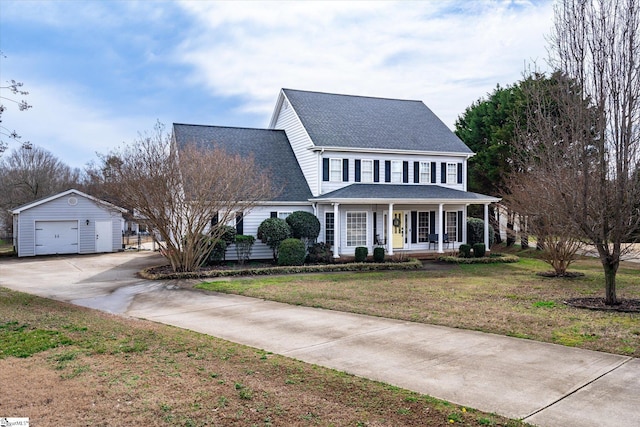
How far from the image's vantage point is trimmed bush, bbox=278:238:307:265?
2066 centimetres

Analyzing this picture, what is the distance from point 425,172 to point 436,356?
797 inches

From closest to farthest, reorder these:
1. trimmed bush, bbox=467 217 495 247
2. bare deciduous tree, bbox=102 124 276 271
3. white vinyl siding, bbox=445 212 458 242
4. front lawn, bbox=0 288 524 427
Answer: front lawn, bbox=0 288 524 427, bare deciduous tree, bbox=102 124 276 271, white vinyl siding, bbox=445 212 458 242, trimmed bush, bbox=467 217 495 247

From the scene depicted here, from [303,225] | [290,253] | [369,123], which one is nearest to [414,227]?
[369,123]

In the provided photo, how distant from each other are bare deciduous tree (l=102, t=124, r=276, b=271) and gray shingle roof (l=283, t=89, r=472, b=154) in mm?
6805

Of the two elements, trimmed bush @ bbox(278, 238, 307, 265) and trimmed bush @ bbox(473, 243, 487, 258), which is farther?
trimmed bush @ bbox(473, 243, 487, 258)

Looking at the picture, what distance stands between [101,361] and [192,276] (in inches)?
444

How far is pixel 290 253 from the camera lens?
2064cm

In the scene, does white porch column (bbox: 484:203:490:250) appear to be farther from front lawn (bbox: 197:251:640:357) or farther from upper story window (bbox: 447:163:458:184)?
front lawn (bbox: 197:251:640:357)

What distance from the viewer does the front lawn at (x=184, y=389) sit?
495 cm

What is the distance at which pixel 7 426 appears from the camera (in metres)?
4.71

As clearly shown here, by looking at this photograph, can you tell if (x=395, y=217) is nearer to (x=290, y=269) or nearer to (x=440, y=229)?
(x=440, y=229)

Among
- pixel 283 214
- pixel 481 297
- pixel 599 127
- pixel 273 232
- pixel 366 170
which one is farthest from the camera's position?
pixel 366 170

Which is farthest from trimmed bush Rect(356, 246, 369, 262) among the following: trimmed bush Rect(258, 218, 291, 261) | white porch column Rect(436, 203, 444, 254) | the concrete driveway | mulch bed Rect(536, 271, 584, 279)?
the concrete driveway

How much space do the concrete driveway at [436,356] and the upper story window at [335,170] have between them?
11851 millimetres
